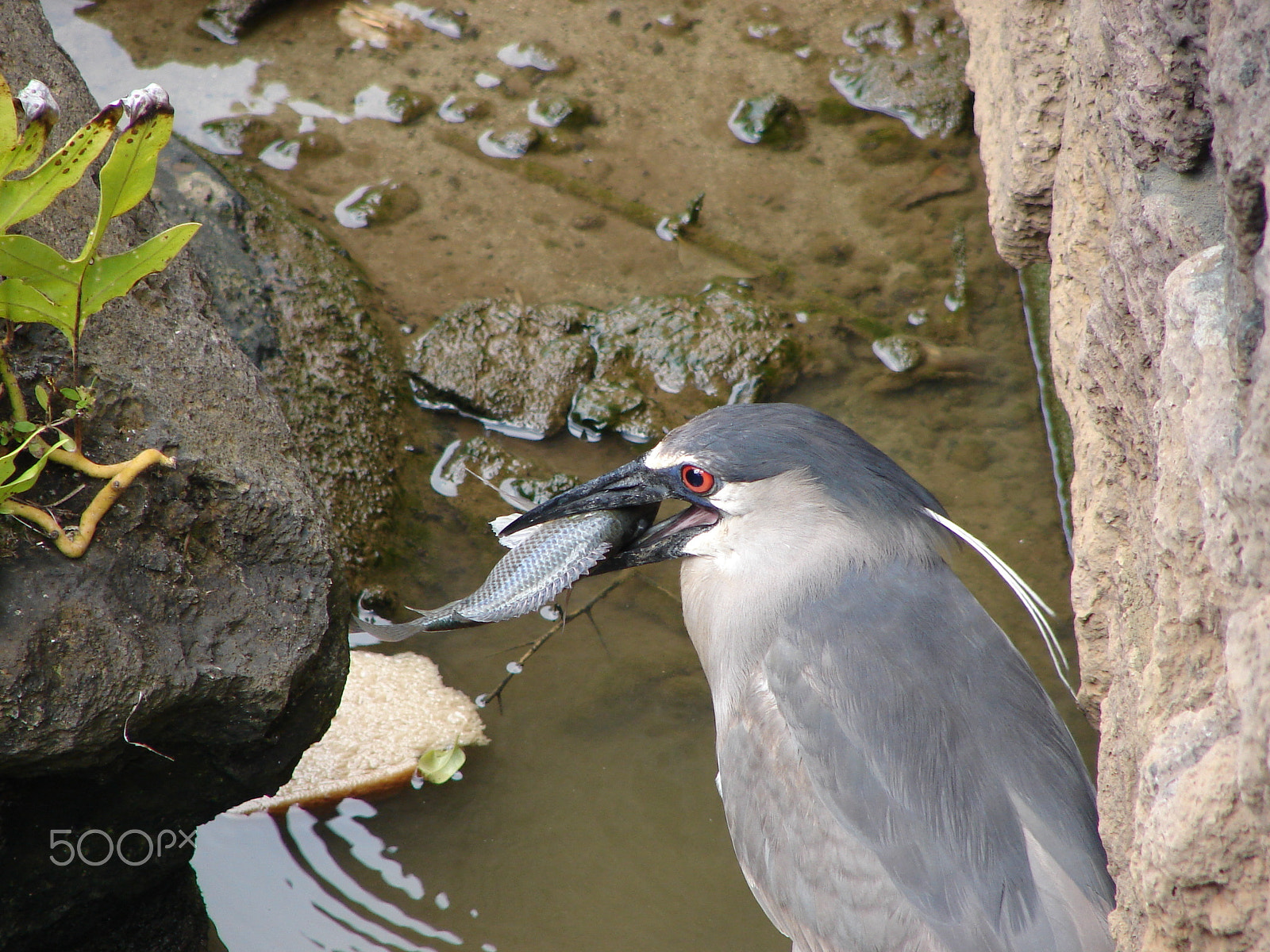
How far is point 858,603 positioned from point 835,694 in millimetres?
244

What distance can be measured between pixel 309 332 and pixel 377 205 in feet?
2.95

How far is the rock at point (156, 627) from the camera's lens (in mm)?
1766

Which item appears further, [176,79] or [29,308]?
→ [176,79]

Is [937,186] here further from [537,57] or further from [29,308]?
[29,308]

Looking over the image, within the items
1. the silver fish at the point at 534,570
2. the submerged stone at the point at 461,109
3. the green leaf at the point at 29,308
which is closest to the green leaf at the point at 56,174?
the green leaf at the point at 29,308

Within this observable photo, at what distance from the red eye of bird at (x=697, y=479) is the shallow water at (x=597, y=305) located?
0.94 meters

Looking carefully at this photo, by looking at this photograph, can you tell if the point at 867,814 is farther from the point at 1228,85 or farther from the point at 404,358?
the point at 404,358

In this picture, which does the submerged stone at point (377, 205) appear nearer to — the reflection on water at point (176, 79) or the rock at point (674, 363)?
the reflection on water at point (176, 79)

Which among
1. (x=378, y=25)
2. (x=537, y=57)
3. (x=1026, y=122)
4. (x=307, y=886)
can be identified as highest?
(x=1026, y=122)

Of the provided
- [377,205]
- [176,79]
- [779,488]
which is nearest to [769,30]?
[377,205]

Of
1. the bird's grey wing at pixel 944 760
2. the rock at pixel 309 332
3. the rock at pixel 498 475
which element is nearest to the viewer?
the bird's grey wing at pixel 944 760

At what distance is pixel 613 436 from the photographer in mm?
3723

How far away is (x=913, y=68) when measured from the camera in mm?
4633

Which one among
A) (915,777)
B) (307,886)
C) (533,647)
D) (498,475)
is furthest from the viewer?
(498,475)
